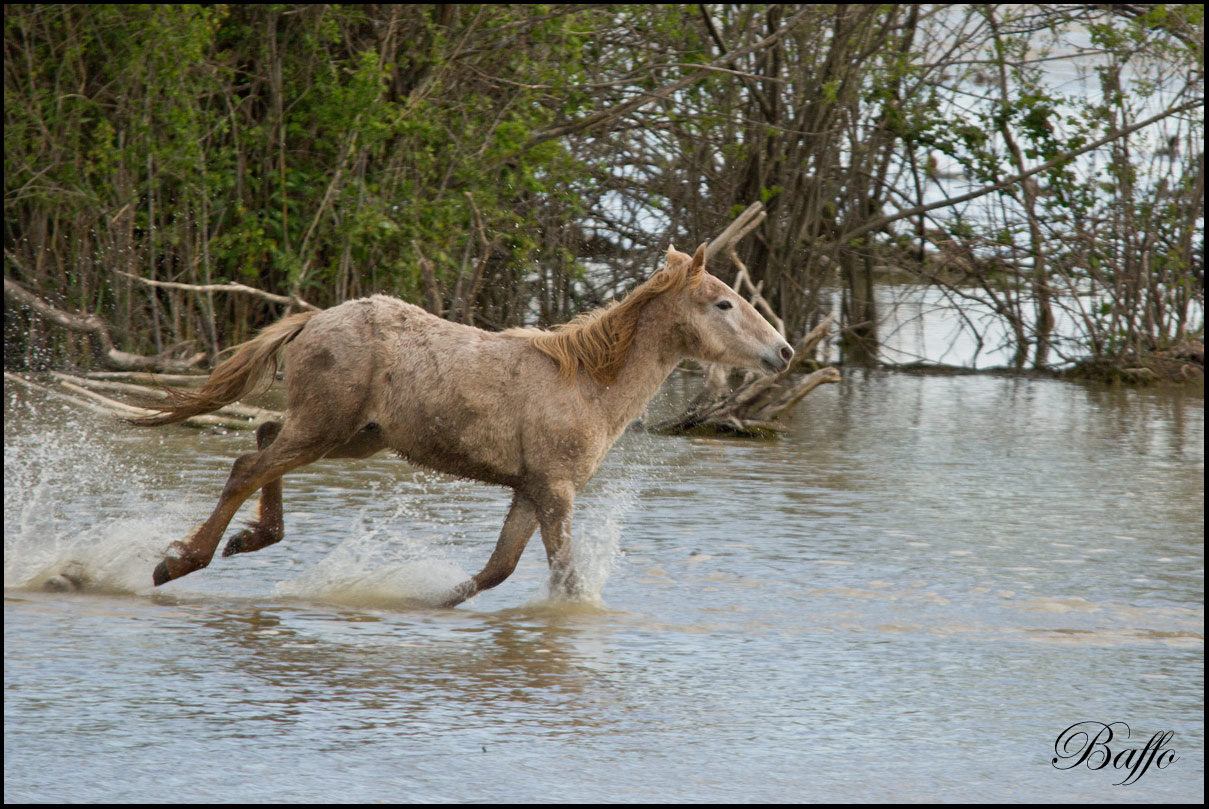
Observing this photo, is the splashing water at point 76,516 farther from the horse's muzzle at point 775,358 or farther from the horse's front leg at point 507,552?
the horse's muzzle at point 775,358

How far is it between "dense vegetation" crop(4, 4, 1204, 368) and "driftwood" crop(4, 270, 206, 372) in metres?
0.30

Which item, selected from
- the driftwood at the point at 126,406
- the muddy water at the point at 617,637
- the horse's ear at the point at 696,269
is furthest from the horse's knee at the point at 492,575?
the driftwood at the point at 126,406

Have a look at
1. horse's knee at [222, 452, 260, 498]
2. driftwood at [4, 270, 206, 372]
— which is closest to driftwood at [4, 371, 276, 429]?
driftwood at [4, 270, 206, 372]

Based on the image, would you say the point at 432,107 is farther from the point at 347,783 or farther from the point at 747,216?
the point at 347,783

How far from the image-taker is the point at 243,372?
6781 mm

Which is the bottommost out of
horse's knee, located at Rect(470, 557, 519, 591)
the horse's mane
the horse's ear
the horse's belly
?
horse's knee, located at Rect(470, 557, 519, 591)

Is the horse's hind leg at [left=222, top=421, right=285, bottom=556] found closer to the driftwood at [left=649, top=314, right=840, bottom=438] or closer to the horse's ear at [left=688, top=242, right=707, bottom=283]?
the horse's ear at [left=688, top=242, right=707, bottom=283]

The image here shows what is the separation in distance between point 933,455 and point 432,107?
525 centimetres

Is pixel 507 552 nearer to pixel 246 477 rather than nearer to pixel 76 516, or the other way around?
pixel 246 477

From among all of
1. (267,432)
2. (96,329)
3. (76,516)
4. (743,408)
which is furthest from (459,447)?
(96,329)

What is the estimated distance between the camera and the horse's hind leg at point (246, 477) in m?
6.30

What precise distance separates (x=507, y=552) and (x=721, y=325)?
138 cm

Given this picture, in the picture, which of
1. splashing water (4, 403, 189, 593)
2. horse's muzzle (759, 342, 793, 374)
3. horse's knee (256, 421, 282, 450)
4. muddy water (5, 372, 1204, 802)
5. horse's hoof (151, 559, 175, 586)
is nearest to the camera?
muddy water (5, 372, 1204, 802)

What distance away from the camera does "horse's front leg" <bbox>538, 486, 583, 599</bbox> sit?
20.7ft
